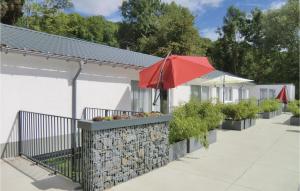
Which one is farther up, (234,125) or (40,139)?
(40,139)

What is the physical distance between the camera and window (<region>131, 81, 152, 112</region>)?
11.2 metres

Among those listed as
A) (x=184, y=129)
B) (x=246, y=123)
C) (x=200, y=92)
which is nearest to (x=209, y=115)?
(x=184, y=129)

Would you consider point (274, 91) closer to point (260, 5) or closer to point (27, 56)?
point (260, 5)

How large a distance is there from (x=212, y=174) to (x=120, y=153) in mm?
2112

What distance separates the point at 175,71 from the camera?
7.38 metres

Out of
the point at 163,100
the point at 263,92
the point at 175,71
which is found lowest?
the point at 163,100

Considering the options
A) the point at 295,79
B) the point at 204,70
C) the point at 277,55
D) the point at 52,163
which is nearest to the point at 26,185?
the point at 52,163

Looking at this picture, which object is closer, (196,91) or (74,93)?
(74,93)

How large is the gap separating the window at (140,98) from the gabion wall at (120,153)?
4.69m

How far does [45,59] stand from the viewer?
7.65 m

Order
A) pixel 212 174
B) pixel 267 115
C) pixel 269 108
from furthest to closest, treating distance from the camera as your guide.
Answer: pixel 269 108 → pixel 267 115 → pixel 212 174

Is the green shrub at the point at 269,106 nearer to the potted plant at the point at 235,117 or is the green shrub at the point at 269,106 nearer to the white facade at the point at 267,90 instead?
the potted plant at the point at 235,117

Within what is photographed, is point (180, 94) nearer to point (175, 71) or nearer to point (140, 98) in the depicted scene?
point (140, 98)

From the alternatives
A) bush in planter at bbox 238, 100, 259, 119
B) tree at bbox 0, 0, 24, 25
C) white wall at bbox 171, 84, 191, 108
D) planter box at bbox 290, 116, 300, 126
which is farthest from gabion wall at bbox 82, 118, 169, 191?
tree at bbox 0, 0, 24, 25
